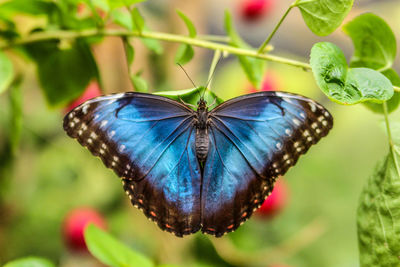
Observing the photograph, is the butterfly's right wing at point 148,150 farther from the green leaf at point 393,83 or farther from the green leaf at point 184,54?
the green leaf at point 393,83

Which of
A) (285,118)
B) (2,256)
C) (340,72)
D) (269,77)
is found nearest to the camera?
(340,72)

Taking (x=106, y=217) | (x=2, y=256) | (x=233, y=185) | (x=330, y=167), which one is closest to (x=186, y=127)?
(x=233, y=185)

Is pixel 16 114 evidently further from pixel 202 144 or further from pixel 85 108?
pixel 202 144

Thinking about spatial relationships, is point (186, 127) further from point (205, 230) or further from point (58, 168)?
point (58, 168)

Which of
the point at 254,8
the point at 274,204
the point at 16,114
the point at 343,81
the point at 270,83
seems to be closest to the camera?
the point at 343,81

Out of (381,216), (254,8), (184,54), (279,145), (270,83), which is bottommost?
(381,216)

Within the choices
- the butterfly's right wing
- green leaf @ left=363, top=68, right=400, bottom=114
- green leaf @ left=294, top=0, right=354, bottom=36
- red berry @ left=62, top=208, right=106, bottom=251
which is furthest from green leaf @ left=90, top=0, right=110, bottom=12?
red berry @ left=62, top=208, right=106, bottom=251

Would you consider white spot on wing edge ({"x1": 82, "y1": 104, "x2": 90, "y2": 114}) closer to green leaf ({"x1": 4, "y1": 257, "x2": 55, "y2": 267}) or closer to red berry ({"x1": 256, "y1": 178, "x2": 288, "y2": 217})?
green leaf ({"x1": 4, "y1": 257, "x2": 55, "y2": 267})

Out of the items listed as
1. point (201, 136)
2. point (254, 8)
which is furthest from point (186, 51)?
point (254, 8)
